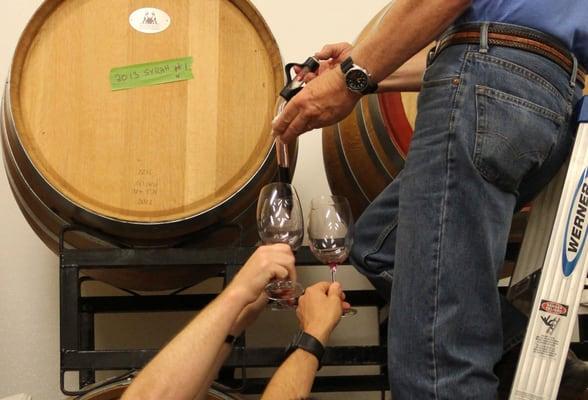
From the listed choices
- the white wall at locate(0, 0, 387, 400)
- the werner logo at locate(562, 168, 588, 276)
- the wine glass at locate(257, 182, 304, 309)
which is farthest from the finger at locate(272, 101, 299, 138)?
the white wall at locate(0, 0, 387, 400)

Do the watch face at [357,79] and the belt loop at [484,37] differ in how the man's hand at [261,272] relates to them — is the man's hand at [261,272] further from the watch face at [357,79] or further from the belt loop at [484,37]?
the belt loop at [484,37]

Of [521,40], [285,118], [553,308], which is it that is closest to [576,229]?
[553,308]

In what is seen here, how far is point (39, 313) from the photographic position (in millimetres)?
2188

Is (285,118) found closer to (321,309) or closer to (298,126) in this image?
(298,126)

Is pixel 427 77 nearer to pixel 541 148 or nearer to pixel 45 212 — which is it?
pixel 541 148

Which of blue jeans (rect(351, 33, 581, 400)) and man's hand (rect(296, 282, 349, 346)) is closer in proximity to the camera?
blue jeans (rect(351, 33, 581, 400))

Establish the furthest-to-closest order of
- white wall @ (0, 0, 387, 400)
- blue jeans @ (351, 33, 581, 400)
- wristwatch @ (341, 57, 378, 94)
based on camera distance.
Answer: white wall @ (0, 0, 387, 400) < wristwatch @ (341, 57, 378, 94) < blue jeans @ (351, 33, 581, 400)

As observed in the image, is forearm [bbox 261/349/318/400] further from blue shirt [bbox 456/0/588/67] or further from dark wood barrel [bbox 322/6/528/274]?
blue shirt [bbox 456/0/588/67]

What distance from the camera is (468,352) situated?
99cm

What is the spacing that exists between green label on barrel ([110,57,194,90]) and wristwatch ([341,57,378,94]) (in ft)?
1.85

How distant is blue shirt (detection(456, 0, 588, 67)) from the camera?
1.03 meters

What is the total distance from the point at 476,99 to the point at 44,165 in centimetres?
93

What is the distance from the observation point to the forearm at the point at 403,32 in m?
1.06

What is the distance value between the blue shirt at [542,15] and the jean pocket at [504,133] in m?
0.11
